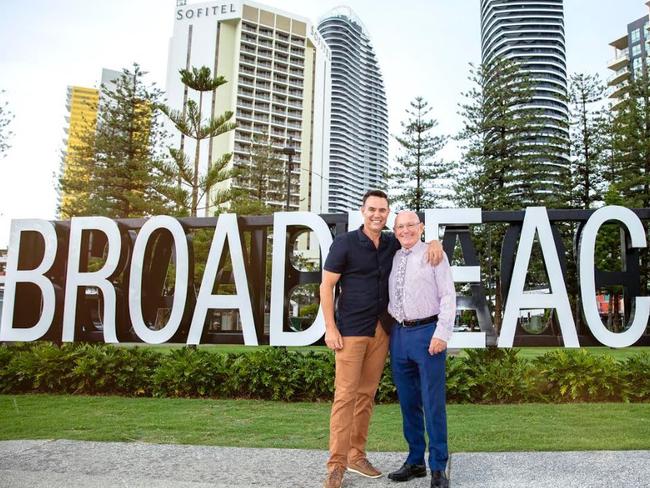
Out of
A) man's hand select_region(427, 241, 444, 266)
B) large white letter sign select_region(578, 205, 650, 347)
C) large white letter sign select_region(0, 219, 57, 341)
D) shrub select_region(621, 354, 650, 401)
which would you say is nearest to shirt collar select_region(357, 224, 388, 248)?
man's hand select_region(427, 241, 444, 266)

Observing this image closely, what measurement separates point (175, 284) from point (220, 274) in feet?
1.99

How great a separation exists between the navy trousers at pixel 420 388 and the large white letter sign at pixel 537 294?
3281 millimetres

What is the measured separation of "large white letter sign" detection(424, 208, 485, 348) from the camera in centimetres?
591

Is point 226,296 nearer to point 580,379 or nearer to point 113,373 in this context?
point 113,373

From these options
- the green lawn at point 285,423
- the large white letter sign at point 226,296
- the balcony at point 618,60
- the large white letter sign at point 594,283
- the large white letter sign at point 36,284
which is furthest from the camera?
the balcony at point 618,60

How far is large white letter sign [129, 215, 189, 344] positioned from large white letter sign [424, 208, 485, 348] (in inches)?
124

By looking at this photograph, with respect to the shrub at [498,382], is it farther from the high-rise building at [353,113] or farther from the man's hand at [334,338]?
the high-rise building at [353,113]

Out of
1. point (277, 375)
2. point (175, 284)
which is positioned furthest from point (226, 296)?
point (277, 375)

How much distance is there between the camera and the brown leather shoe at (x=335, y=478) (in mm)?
2760

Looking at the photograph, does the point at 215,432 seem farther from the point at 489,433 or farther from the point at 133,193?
the point at 133,193

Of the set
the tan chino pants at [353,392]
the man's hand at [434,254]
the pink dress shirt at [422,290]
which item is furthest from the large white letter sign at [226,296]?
the man's hand at [434,254]

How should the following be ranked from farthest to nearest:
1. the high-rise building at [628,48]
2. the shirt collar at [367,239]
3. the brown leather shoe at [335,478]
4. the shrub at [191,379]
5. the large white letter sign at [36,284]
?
the high-rise building at [628,48], the large white letter sign at [36,284], the shrub at [191,379], the shirt collar at [367,239], the brown leather shoe at [335,478]

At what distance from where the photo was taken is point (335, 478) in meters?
2.77

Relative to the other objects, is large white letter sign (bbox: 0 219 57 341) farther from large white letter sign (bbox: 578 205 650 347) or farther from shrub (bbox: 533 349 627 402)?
large white letter sign (bbox: 578 205 650 347)
